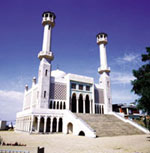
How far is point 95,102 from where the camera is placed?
3231cm

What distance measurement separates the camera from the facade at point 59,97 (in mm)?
23141

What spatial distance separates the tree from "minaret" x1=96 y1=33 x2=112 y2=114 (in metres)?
17.3

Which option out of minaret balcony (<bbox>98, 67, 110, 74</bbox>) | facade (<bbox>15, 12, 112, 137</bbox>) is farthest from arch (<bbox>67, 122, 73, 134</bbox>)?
minaret balcony (<bbox>98, 67, 110, 74</bbox>)

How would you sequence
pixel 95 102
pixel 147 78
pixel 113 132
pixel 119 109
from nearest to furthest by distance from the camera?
pixel 147 78
pixel 113 132
pixel 95 102
pixel 119 109

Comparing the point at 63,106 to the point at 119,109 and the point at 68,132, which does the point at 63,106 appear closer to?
the point at 68,132

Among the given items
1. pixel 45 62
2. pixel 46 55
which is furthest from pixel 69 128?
pixel 46 55

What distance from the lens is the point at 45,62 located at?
28.1 metres

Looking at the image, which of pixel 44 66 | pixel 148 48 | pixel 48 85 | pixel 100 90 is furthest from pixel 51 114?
pixel 148 48

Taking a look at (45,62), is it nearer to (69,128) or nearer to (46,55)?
(46,55)

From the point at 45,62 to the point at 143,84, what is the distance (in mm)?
18583

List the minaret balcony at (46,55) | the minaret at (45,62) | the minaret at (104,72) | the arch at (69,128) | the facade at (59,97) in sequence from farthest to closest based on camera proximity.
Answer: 1. the minaret at (104,72)
2. the minaret balcony at (46,55)
3. the minaret at (45,62)
4. the arch at (69,128)
5. the facade at (59,97)

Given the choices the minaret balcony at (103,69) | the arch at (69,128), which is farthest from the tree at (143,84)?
the minaret balcony at (103,69)

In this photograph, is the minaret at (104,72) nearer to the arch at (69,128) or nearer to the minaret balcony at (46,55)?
the arch at (69,128)

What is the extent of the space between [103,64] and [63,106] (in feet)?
49.3
